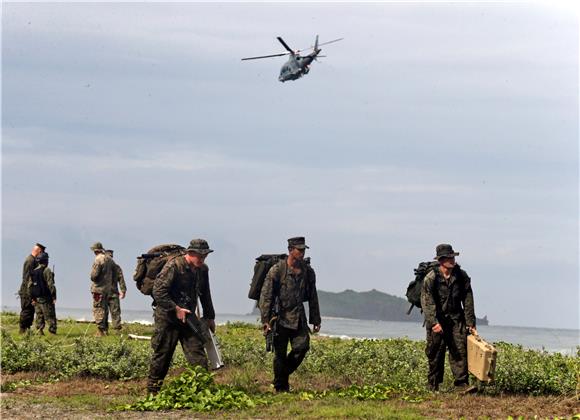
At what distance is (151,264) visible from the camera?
1733 centimetres

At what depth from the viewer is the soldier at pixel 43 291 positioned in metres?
Result: 27.1

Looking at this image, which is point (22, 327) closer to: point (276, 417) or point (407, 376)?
point (407, 376)

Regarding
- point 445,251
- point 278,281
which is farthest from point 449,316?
point 278,281

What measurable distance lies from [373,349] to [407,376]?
2825mm

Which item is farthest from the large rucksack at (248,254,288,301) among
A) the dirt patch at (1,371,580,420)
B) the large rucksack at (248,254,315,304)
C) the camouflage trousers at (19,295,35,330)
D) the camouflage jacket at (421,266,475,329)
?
the camouflage trousers at (19,295,35,330)

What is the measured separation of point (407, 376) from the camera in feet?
59.9

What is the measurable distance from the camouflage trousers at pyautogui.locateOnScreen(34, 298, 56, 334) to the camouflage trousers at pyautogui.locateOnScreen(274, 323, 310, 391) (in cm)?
1208

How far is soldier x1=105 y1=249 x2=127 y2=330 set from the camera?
2773cm

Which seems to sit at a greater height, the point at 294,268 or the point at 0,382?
the point at 294,268

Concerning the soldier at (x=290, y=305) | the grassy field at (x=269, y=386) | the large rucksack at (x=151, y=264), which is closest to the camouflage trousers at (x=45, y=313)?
the grassy field at (x=269, y=386)

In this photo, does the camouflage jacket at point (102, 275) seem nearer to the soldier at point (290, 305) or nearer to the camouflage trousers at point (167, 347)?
the camouflage trousers at point (167, 347)

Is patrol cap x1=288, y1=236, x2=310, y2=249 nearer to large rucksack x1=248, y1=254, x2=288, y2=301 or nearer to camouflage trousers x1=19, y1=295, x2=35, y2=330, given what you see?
large rucksack x1=248, y1=254, x2=288, y2=301

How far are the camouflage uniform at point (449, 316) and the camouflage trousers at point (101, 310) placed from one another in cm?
1240

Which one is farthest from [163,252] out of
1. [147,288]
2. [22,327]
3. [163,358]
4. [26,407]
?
[22,327]
